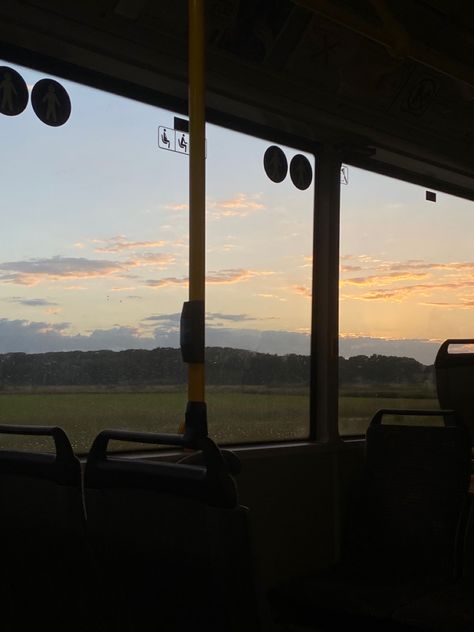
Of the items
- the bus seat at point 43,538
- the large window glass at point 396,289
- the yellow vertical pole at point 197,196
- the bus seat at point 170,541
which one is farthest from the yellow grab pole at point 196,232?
the large window glass at point 396,289

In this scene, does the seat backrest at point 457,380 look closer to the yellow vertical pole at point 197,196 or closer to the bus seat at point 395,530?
the bus seat at point 395,530

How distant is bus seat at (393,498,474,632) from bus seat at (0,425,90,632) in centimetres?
121

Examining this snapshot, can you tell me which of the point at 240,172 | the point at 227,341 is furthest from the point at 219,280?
the point at 240,172

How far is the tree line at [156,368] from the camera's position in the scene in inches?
102

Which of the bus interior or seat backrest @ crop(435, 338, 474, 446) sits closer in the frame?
the bus interior

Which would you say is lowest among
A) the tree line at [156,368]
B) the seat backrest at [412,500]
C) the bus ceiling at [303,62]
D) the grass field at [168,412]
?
the seat backrest at [412,500]

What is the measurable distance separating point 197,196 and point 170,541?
2.32 feet

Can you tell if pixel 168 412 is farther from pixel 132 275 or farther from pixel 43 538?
pixel 43 538

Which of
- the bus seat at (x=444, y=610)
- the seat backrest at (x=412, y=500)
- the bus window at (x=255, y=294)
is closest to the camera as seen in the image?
the bus seat at (x=444, y=610)

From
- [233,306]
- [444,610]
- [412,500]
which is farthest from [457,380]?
[444,610]

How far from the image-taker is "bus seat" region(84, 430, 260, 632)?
4.56 ft

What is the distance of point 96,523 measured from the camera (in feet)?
5.14

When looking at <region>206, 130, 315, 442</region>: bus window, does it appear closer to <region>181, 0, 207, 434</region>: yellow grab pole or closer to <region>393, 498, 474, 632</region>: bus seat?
<region>393, 498, 474, 632</region>: bus seat

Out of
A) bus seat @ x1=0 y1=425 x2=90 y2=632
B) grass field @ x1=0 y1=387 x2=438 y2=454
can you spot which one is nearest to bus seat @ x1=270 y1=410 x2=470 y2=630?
grass field @ x1=0 y1=387 x2=438 y2=454
